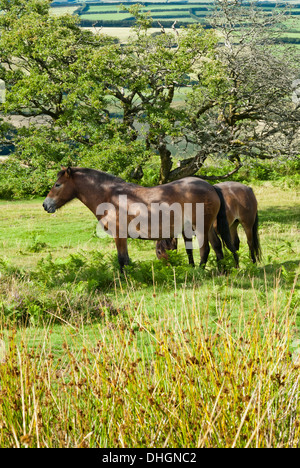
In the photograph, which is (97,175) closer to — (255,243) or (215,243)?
(215,243)

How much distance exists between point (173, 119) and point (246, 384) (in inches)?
414

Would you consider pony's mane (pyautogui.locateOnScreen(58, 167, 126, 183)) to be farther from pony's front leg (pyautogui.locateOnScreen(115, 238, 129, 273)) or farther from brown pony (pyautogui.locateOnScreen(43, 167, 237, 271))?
pony's front leg (pyautogui.locateOnScreen(115, 238, 129, 273))

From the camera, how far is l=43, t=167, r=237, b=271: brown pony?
8.88m

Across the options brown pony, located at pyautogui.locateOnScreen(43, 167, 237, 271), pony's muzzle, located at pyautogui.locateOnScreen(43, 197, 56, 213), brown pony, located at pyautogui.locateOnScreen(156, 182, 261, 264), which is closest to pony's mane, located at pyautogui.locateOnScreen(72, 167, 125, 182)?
brown pony, located at pyautogui.locateOnScreen(43, 167, 237, 271)

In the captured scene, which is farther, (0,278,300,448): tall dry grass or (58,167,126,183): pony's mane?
(58,167,126,183): pony's mane

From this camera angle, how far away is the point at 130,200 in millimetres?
9062

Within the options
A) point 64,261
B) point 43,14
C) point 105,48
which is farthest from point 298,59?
point 64,261

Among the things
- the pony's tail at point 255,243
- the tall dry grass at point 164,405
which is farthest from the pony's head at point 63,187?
the tall dry grass at point 164,405

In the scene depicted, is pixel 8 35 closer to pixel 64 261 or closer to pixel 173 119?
pixel 173 119

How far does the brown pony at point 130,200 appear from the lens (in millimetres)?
8883

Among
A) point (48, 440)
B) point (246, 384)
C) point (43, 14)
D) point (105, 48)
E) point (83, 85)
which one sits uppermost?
point (43, 14)

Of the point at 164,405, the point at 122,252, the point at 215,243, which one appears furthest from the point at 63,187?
the point at 164,405

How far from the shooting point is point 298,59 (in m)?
13.7

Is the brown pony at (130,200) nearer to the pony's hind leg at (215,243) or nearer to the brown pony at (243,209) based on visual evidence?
the pony's hind leg at (215,243)
